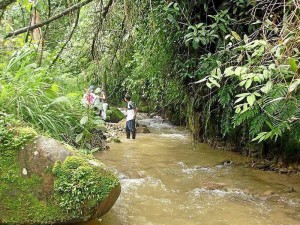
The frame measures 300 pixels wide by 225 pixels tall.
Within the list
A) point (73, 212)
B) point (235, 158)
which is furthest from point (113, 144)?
point (73, 212)

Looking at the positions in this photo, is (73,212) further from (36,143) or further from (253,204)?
(253,204)

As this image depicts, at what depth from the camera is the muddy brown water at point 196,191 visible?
4348mm

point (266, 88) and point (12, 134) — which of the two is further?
point (12, 134)

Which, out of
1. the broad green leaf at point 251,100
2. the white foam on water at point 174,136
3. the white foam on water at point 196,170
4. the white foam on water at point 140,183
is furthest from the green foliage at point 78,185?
the white foam on water at point 174,136

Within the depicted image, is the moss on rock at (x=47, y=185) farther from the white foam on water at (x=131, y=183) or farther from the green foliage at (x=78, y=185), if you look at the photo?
the white foam on water at (x=131, y=183)

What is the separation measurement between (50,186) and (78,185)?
29cm

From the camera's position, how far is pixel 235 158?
7461 millimetres

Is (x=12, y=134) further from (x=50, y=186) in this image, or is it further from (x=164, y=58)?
(x=164, y=58)

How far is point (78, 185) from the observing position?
11.6 ft

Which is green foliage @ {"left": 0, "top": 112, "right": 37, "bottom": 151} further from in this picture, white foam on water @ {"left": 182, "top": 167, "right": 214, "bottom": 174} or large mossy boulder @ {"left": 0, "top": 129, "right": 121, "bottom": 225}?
white foam on water @ {"left": 182, "top": 167, "right": 214, "bottom": 174}

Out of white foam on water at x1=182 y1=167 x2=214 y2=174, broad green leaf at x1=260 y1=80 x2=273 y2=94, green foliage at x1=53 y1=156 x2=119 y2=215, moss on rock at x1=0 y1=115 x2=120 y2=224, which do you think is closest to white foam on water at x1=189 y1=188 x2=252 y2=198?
white foam on water at x1=182 y1=167 x2=214 y2=174

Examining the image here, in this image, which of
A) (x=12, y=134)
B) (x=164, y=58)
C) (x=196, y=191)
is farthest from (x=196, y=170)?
(x=12, y=134)

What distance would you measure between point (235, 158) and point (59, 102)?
12.7ft

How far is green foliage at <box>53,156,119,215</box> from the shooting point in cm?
352
